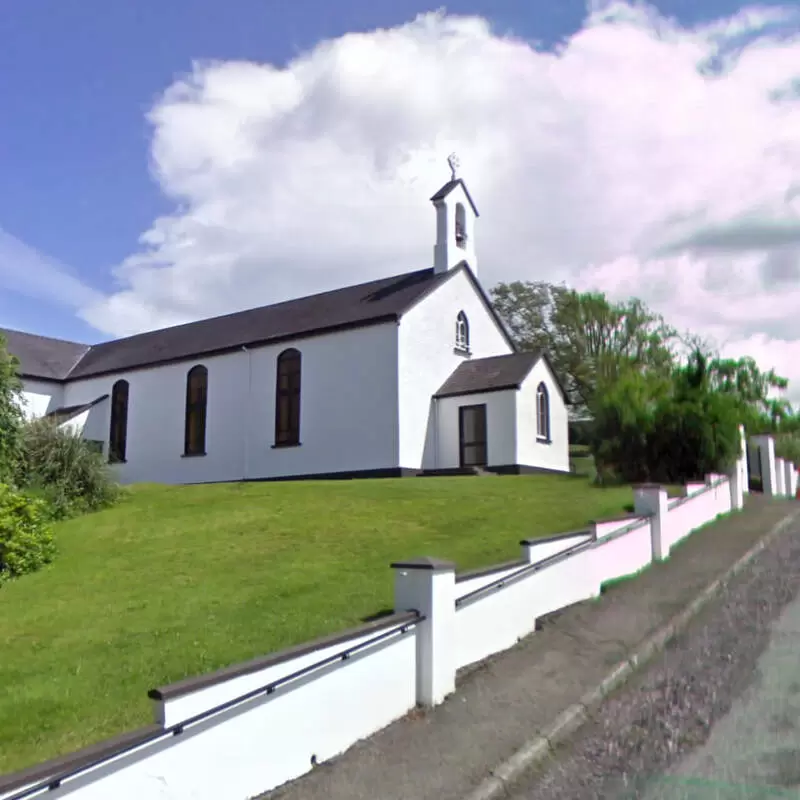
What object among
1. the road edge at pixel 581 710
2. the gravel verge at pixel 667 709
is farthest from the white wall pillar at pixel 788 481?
the gravel verge at pixel 667 709

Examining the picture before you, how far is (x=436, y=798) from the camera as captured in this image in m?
5.09

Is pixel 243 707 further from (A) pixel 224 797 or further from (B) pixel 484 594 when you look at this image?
(B) pixel 484 594

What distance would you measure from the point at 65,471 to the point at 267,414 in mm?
8779

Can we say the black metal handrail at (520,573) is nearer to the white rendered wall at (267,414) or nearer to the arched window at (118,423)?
the white rendered wall at (267,414)

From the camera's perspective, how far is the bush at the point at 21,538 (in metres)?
12.2

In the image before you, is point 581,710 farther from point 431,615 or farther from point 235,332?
point 235,332

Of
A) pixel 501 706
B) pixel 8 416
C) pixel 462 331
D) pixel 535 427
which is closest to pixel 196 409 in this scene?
pixel 462 331

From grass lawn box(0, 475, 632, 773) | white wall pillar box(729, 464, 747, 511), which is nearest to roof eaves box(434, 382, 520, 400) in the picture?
grass lawn box(0, 475, 632, 773)

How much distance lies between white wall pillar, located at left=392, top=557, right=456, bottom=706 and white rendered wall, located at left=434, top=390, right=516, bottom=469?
17.0 m

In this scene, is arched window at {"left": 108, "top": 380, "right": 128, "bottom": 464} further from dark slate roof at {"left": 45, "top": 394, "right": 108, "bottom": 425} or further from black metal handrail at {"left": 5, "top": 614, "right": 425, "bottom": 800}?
black metal handrail at {"left": 5, "top": 614, "right": 425, "bottom": 800}

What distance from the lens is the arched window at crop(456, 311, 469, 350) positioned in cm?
2658

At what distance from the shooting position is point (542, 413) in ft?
85.0

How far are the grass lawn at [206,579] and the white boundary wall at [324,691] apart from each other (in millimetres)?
1178

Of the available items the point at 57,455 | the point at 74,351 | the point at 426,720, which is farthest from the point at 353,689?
the point at 74,351
